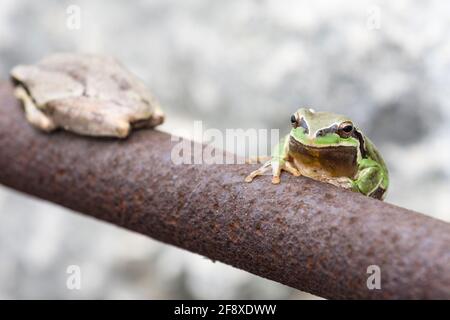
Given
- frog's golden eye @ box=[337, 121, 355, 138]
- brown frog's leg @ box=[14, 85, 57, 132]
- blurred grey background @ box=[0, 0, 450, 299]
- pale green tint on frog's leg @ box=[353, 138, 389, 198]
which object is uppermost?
blurred grey background @ box=[0, 0, 450, 299]

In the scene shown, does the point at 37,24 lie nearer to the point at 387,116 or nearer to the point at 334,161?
the point at 387,116

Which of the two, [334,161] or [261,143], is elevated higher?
[261,143]

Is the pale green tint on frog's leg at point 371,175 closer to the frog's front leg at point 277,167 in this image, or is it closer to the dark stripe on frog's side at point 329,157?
the dark stripe on frog's side at point 329,157

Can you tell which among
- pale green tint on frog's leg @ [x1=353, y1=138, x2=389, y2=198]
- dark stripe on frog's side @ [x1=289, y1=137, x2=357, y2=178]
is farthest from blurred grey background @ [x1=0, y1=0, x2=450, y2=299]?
dark stripe on frog's side @ [x1=289, y1=137, x2=357, y2=178]

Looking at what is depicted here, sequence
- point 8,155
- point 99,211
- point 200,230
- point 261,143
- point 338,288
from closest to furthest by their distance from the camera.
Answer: point 338,288, point 200,230, point 99,211, point 8,155, point 261,143

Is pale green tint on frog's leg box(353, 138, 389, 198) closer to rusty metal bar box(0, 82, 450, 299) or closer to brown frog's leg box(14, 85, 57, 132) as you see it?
rusty metal bar box(0, 82, 450, 299)

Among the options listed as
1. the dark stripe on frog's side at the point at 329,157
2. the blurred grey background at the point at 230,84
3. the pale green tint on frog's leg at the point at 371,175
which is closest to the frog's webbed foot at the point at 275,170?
the dark stripe on frog's side at the point at 329,157
